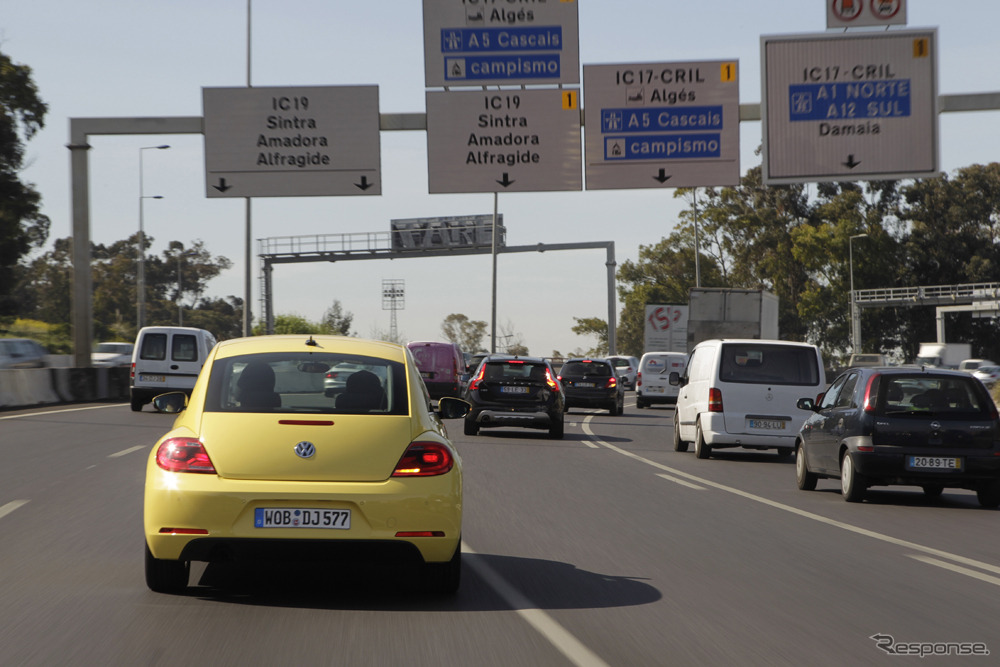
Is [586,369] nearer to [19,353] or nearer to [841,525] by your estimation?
[19,353]

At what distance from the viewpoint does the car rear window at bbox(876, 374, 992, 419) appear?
1295 cm

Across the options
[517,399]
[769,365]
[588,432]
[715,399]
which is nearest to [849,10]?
[769,365]

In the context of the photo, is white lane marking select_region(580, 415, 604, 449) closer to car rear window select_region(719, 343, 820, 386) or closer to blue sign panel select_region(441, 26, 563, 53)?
car rear window select_region(719, 343, 820, 386)

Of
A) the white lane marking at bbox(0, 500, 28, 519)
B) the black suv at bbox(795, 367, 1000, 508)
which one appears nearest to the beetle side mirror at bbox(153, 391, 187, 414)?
the white lane marking at bbox(0, 500, 28, 519)

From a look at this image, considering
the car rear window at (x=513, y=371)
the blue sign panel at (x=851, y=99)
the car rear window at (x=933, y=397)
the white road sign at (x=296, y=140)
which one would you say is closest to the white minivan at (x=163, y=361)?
the white road sign at (x=296, y=140)

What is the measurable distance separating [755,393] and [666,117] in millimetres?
7199

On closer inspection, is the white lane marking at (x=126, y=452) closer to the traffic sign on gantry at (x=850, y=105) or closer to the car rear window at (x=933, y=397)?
the car rear window at (x=933, y=397)

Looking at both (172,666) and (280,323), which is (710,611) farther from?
(280,323)

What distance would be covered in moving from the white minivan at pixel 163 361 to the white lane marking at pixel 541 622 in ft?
70.3

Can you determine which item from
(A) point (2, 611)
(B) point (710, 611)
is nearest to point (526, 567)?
(B) point (710, 611)

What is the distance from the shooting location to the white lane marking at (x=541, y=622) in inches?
225

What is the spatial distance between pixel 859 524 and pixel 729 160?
13942 mm

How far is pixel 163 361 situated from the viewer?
28766mm

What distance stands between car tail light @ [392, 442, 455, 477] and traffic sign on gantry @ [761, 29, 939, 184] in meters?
17.0
